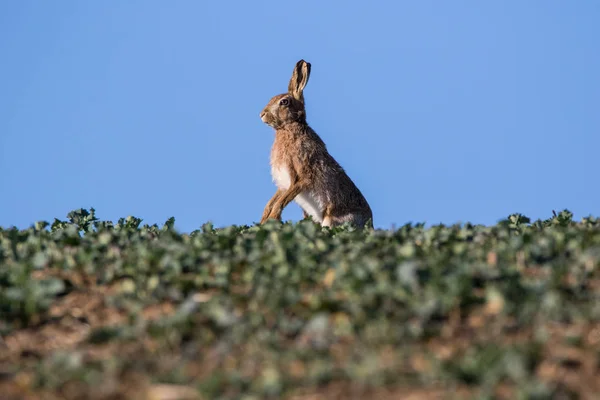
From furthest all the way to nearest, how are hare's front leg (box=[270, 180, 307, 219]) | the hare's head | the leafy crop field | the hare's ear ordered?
1. the hare's ear
2. the hare's head
3. hare's front leg (box=[270, 180, 307, 219])
4. the leafy crop field

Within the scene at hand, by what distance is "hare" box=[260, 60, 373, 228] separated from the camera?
54.9 ft

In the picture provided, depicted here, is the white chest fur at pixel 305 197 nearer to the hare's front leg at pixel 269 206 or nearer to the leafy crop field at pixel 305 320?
the hare's front leg at pixel 269 206

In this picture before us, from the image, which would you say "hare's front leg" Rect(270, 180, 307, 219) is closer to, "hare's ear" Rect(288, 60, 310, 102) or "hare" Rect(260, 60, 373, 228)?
"hare" Rect(260, 60, 373, 228)

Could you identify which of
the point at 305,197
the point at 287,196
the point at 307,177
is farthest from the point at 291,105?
the point at 287,196

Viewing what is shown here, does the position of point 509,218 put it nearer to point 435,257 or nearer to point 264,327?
point 435,257

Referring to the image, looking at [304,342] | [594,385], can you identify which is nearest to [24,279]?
[304,342]

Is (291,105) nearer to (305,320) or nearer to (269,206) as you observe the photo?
(269,206)

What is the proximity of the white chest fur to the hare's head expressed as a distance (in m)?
0.94

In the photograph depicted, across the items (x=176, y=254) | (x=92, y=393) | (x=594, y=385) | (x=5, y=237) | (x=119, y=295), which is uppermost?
(x=5, y=237)

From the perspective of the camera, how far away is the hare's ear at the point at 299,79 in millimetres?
17922

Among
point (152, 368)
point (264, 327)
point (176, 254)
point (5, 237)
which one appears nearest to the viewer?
point (152, 368)

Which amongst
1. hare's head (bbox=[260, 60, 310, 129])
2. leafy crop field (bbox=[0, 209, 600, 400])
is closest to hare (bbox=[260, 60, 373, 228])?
hare's head (bbox=[260, 60, 310, 129])

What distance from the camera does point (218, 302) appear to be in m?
7.22

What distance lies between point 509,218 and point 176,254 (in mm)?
5475
